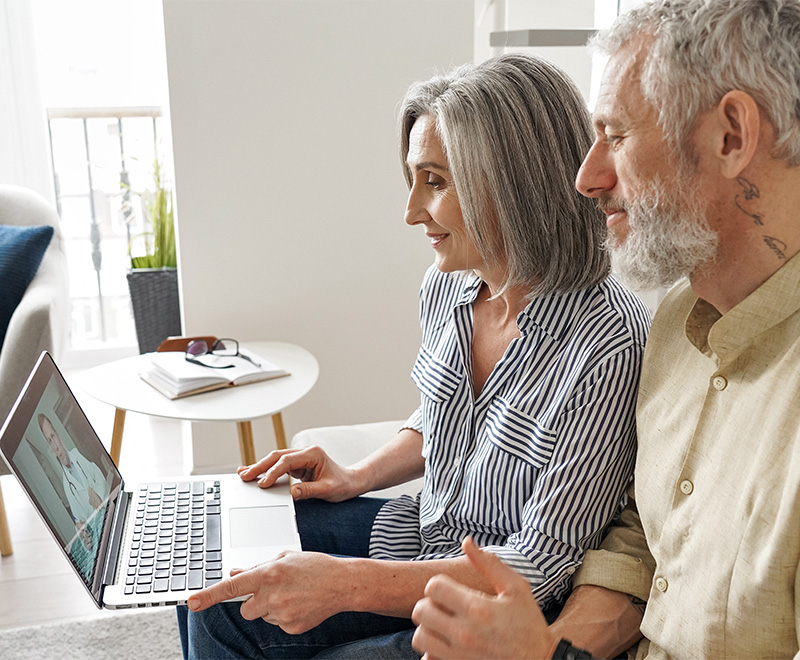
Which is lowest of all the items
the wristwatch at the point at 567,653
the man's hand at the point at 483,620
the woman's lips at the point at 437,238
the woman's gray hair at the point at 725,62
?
the wristwatch at the point at 567,653

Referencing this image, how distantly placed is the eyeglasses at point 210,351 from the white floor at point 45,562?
1.66ft

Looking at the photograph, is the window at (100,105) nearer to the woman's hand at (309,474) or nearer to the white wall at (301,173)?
the white wall at (301,173)

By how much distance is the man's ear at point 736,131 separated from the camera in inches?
32.3

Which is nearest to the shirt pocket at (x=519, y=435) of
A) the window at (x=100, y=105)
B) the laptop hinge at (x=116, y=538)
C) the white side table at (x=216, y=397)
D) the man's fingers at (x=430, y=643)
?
the man's fingers at (x=430, y=643)

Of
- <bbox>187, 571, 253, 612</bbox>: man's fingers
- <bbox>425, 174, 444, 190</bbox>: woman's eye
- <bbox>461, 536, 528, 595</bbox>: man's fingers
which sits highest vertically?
<bbox>425, 174, 444, 190</bbox>: woman's eye

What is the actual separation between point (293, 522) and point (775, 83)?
86cm

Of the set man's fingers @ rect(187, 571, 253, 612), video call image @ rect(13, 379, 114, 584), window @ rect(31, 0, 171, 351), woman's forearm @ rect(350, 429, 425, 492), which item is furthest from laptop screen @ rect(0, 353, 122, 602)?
window @ rect(31, 0, 171, 351)

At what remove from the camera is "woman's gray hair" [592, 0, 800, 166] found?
2.67ft

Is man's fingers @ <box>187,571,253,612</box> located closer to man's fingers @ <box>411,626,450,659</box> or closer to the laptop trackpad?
the laptop trackpad

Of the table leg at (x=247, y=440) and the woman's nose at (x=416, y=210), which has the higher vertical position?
the woman's nose at (x=416, y=210)

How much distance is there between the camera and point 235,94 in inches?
91.8

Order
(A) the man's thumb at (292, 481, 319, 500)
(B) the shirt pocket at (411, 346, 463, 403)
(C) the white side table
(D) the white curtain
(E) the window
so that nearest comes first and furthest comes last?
(B) the shirt pocket at (411, 346, 463, 403), (A) the man's thumb at (292, 481, 319, 500), (C) the white side table, (D) the white curtain, (E) the window

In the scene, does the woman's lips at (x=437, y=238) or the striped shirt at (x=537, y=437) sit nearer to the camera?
the striped shirt at (x=537, y=437)

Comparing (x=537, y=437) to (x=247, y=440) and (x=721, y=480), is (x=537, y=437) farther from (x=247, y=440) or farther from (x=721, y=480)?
(x=247, y=440)
